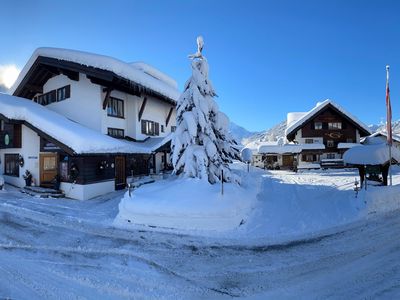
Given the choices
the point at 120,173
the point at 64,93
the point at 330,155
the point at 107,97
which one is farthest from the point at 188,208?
A: the point at 330,155

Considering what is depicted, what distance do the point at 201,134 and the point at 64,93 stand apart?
15033 mm

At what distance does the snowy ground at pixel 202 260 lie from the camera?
5.14 meters

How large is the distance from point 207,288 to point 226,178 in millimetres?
8015

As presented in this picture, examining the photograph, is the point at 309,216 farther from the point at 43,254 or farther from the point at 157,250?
the point at 43,254

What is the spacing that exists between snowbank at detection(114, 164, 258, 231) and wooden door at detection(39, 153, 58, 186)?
913 centimetres

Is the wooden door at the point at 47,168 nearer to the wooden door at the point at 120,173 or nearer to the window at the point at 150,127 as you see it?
the wooden door at the point at 120,173

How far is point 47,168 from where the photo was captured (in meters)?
18.0

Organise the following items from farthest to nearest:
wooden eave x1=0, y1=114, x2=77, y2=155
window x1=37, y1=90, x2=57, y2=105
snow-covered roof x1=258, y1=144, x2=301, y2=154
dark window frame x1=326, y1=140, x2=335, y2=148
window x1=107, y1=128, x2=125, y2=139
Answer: dark window frame x1=326, y1=140, x2=335, y2=148 → snow-covered roof x1=258, y1=144, x2=301, y2=154 → window x1=37, y1=90, x2=57, y2=105 → window x1=107, y1=128, x2=125, y2=139 → wooden eave x1=0, y1=114, x2=77, y2=155

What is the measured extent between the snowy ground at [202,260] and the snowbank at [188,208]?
21.4 inches

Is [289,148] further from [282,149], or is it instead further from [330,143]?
[330,143]

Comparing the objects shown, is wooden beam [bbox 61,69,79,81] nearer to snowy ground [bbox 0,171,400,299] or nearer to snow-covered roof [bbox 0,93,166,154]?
snow-covered roof [bbox 0,93,166,154]

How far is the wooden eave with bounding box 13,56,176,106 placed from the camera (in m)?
18.5

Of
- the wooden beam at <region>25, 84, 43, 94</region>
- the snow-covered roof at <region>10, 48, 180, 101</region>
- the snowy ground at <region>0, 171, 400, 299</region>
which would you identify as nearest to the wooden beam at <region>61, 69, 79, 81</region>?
the snow-covered roof at <region>10, 48, 180, 101</region>

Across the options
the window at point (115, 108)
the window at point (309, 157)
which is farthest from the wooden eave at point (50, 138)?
the window at point (309, 157)
